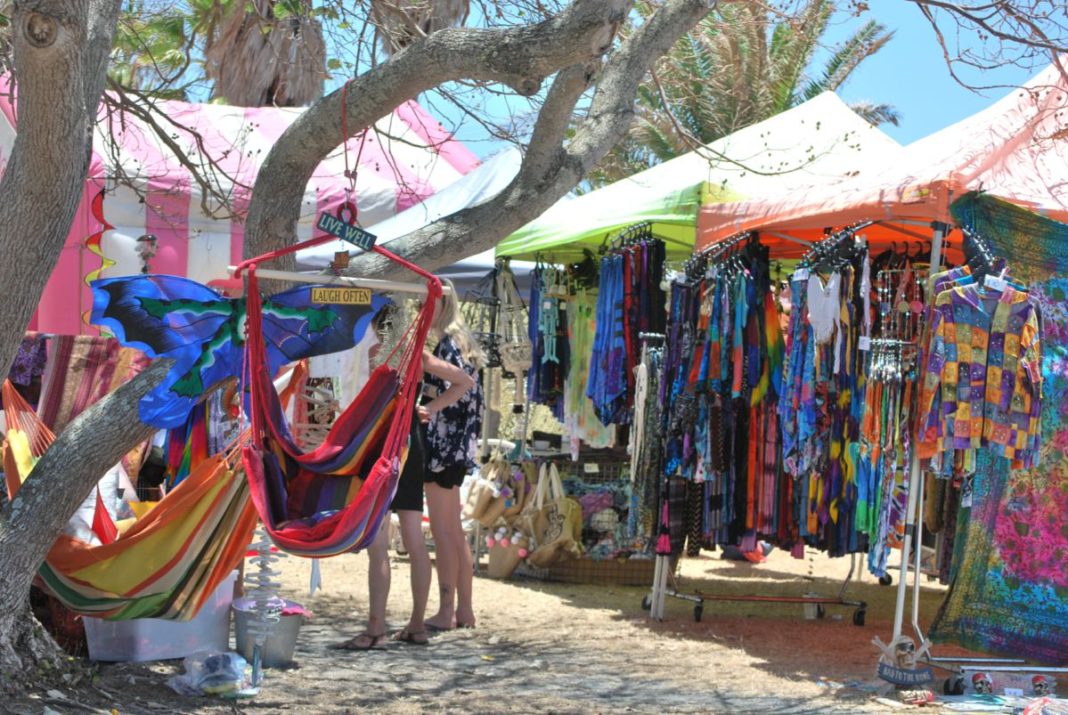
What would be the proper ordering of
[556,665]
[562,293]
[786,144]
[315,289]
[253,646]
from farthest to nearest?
[562,293]
[786,144]
[556,665]
[253,646]
[315,289]

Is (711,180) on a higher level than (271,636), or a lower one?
higher

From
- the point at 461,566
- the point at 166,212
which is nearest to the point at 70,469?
the point at 461,566

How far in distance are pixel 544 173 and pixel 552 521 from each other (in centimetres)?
397

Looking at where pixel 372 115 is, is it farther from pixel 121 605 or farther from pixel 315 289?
pixel 121 605

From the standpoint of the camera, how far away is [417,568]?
6293 mm

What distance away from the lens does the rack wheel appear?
5.53 metres

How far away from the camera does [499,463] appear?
28.3ft

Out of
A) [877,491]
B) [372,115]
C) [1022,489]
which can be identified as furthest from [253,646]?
[1022,489]

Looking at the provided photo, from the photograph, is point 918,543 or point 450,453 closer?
point 918,543

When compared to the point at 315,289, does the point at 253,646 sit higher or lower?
lower

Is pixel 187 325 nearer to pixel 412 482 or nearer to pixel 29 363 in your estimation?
pixel 412 482

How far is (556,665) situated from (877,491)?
5.46 feet

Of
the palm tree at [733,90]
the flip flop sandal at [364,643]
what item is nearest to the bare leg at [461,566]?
the flip flop sandal at [364,643]

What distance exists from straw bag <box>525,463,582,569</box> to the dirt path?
22 cm
